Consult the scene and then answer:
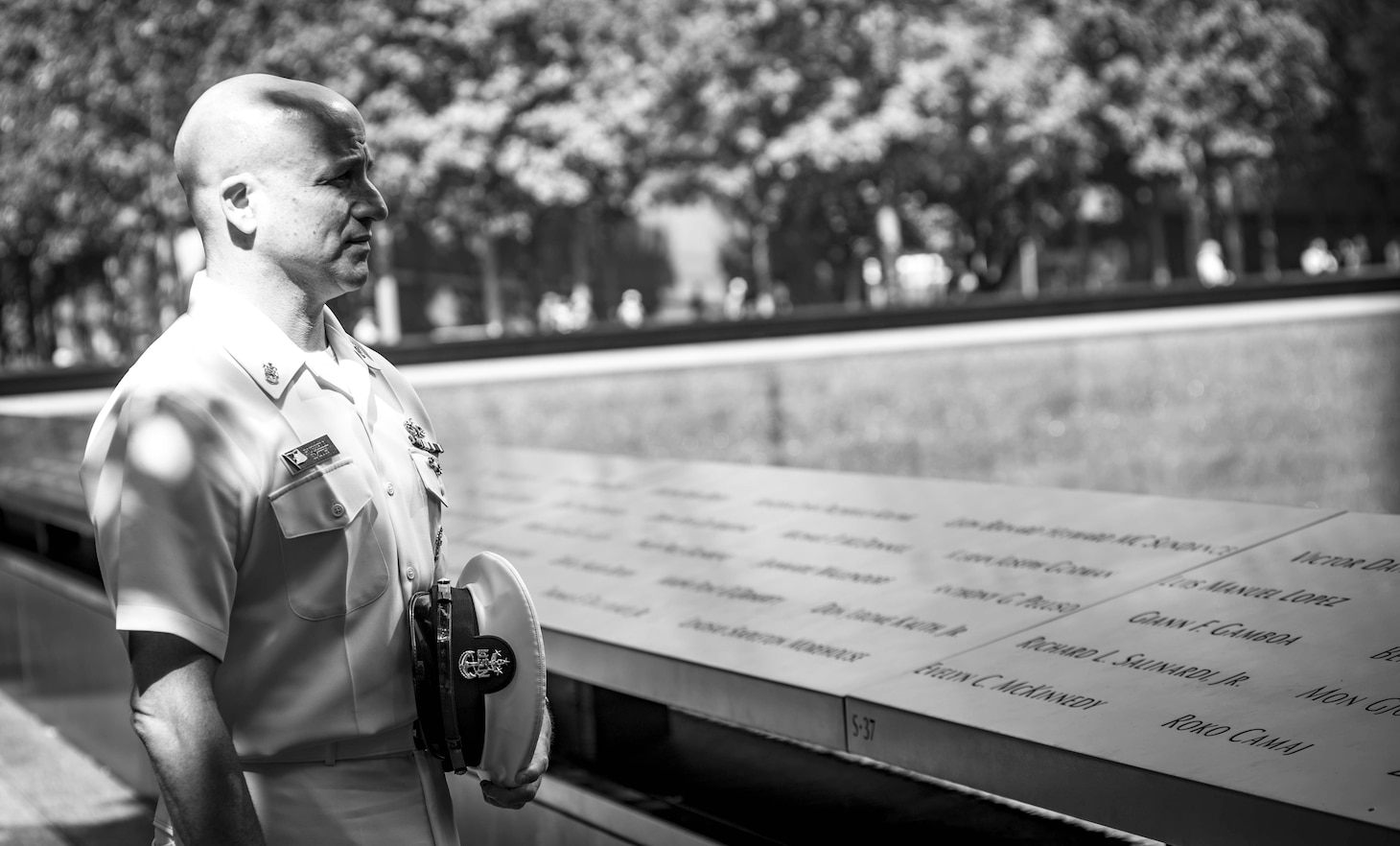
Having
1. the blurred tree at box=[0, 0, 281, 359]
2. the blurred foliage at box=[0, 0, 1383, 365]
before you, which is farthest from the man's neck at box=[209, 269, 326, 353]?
the blurred tree at box=[0, 0, 281, 359]

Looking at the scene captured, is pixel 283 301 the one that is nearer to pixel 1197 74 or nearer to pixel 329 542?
pixel 329 542

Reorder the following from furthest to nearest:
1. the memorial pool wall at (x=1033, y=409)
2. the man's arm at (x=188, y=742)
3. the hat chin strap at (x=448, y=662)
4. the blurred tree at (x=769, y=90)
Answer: the blurred tree at (x=769, y=90) < the memorial pool wall at (x=1033, y=409) < the hat chin strap at (x=448, y=662) < the man's arm at (x=188, y=742)

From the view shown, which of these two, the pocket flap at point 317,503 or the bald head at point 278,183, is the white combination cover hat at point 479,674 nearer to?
the pocket flap at point 317,503

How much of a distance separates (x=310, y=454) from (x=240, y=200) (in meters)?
0.35

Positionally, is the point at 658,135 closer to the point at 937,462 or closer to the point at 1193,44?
the point at 1193,44

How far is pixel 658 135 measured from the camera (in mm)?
38969

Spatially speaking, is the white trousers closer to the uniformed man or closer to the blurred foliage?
the uniformed man

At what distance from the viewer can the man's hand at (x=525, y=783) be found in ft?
7.41

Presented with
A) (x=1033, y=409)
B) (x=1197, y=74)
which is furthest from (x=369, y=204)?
(x=1197, y=74)

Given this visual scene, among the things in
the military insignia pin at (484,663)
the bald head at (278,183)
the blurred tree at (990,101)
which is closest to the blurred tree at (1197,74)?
the blurred tree at (990,101)

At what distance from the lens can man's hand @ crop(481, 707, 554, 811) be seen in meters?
2.26

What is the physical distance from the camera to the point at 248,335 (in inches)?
84.2

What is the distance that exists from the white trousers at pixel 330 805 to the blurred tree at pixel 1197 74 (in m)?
41.1

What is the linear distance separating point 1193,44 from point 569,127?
56.7 feet
